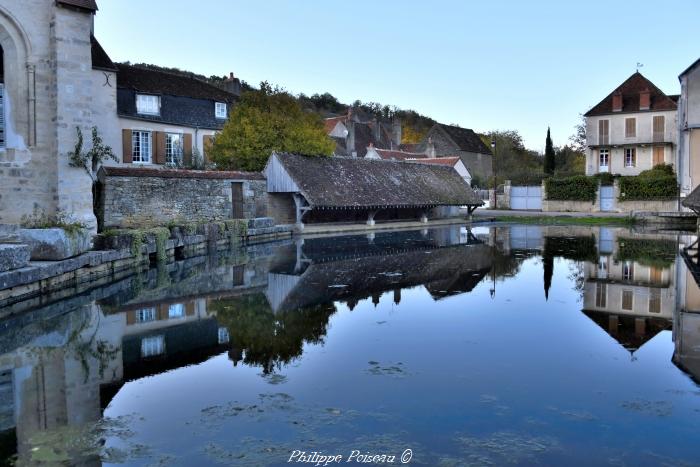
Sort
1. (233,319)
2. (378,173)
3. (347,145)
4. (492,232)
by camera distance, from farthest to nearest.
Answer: (347,145), (378,173), (492,232), (233,319)

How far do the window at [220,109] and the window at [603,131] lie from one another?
72.2ft

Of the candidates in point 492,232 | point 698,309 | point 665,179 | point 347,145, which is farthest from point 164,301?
point 347,145

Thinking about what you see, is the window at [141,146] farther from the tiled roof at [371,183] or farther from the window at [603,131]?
the window at [603,131]

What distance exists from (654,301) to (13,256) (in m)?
9.59

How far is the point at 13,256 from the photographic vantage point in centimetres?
891

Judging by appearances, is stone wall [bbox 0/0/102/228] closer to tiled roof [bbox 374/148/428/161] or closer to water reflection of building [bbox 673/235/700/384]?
water reflection of building [bbox 673/235/700/384]

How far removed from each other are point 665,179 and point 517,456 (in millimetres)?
29612

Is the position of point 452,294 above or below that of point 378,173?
below

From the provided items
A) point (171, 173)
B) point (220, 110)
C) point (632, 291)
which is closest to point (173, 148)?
point (220, 110)

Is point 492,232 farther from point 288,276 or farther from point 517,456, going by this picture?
point 517,456

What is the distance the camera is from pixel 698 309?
27.9 feet

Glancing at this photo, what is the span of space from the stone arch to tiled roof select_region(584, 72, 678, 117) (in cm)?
3127

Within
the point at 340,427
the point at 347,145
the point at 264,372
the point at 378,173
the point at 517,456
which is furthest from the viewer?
the point at 347,145

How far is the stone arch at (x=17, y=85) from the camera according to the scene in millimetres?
13625
